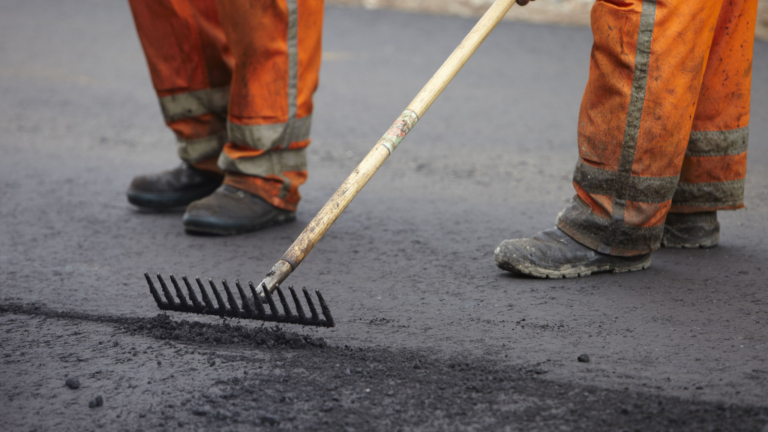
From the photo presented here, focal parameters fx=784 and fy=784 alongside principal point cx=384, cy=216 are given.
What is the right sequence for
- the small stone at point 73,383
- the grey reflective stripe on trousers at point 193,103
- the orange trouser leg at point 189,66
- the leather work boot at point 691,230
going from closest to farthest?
the small stone at point 73,383 → the leather work boot at point 691,230 → the orange trouser leg at point 189,66 → the grey reflective stripe on trousers at point 193,103

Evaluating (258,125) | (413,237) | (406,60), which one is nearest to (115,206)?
(258,125)

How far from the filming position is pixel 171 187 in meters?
3.22

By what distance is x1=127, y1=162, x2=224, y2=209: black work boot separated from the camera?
3176mm

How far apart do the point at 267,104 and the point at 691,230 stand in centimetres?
152

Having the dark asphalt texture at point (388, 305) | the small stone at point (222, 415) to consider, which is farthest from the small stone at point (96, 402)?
the small stone at point (222, 415)

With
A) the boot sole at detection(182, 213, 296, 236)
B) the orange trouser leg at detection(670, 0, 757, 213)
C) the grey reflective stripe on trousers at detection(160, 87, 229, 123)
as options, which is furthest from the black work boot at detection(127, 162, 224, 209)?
the orange trouser leg at detection(670, 0, 757, 213)

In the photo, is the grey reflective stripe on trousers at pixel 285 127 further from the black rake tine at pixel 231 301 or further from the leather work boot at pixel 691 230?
the leather work boot at pixel 691 230

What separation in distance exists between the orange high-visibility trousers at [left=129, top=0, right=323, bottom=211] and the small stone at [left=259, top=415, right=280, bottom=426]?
147 cm

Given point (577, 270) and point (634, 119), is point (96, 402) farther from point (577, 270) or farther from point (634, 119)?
point (634, 119)

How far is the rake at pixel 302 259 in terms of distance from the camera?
76.3 inches

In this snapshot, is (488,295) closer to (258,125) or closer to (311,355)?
(311,355)

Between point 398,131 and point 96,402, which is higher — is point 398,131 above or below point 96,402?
above

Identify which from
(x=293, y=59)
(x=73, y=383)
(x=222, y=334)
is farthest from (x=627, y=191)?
(x=73, y=383)

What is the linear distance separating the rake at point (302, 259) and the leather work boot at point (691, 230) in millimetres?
914
